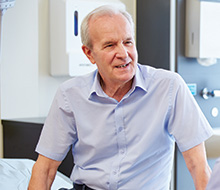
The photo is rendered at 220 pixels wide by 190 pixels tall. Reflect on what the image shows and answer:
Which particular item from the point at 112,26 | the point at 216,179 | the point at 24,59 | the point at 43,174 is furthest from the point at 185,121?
the point at 24,59

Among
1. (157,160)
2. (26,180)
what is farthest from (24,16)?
(157,160)

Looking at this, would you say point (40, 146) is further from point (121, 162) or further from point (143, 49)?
point (143, 49)

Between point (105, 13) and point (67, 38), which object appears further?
Answer: point (67, 38)

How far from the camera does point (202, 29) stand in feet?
8.13

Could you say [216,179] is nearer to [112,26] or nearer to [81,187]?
[112,26]

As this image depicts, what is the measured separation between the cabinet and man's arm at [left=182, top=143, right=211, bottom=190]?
1.17 meters

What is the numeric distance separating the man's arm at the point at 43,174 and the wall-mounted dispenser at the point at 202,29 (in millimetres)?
1337

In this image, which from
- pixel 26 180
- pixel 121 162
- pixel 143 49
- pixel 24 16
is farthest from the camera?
pixel 143 49

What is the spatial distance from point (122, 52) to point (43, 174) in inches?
19.8

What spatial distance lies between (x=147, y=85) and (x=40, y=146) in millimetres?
436

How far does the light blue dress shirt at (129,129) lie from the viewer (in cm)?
135

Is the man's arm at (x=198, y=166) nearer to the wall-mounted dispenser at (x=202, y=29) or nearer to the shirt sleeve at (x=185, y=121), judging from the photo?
the shirt sleeve at (x=185, y=121)

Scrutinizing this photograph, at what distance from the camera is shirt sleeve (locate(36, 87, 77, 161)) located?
147 cm

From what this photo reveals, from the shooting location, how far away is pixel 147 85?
140cm
